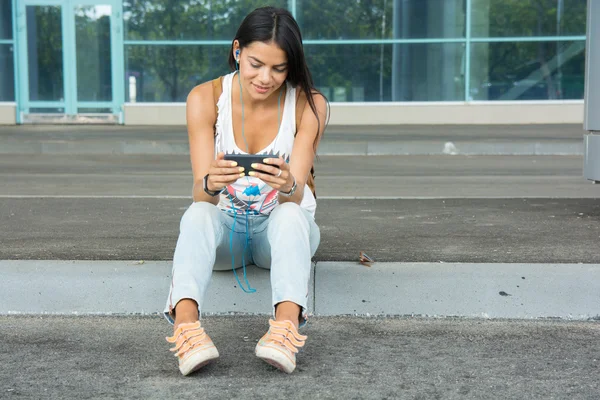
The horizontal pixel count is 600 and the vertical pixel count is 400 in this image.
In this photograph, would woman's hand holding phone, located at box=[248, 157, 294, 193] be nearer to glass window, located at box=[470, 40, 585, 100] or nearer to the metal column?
the metal column

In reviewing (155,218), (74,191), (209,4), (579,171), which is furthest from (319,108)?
(209,4)

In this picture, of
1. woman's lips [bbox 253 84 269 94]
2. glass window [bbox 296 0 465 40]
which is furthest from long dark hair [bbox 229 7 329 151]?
glass window [bbox 296 0 465 40]

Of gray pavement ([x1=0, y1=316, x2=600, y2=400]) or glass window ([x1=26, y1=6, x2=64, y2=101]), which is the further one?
glass window ([x1=26, y1=6, x2=64, y2=101])

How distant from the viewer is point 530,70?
58.3 feet

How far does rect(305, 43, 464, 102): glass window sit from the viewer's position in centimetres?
1786

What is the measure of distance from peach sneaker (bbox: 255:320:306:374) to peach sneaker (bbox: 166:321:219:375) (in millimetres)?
167

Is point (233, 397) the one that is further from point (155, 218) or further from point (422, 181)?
point (422, 181)

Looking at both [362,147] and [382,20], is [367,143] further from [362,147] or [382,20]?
[382,20]

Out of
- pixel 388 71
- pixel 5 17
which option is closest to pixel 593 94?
pixel 388 71

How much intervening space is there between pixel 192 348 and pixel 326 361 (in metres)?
0.49

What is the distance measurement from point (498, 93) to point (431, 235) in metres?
13.1

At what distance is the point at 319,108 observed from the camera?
3852 mm

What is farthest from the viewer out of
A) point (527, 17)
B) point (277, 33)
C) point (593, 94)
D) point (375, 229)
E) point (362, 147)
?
point (527, 17)

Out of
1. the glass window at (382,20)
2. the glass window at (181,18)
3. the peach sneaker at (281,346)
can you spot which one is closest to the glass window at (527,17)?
the glass window at (382,20)
